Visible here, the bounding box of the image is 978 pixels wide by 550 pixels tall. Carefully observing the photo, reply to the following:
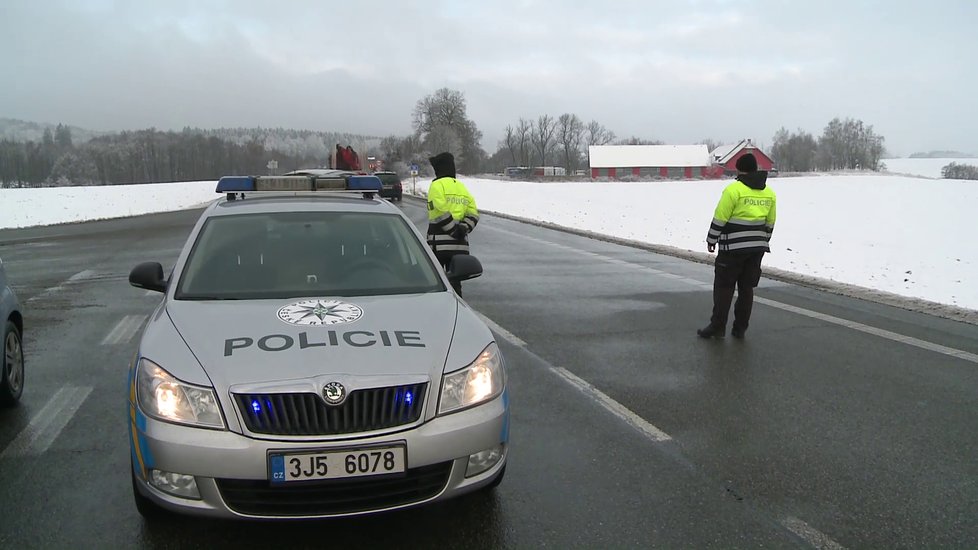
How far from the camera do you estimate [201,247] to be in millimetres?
4500

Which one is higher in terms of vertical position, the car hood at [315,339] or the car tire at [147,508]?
the car hood at [315,339]

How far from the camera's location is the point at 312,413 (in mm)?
2980

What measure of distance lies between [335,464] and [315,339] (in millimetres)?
675

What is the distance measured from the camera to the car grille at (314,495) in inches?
117

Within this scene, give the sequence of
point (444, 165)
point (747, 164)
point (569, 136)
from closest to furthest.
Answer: point (747, 164)
point (444, 165)
point (569, 136)

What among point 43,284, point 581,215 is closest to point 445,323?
point 43,284

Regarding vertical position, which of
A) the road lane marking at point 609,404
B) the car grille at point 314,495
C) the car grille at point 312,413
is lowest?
the road lane marking at point 609,404

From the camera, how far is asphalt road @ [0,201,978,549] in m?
3.38

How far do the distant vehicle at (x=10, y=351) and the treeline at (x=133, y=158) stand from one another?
110 meters

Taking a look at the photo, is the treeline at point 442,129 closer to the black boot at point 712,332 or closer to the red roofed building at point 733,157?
the red roofed building at point 733,157

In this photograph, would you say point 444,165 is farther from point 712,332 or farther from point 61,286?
point 61,286

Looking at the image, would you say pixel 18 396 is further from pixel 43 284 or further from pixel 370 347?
pixel 43 284

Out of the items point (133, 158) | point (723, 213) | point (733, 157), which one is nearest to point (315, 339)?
point (723, 213)

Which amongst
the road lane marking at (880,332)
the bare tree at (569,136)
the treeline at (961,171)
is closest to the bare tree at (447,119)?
the bare tree at (569,136)
